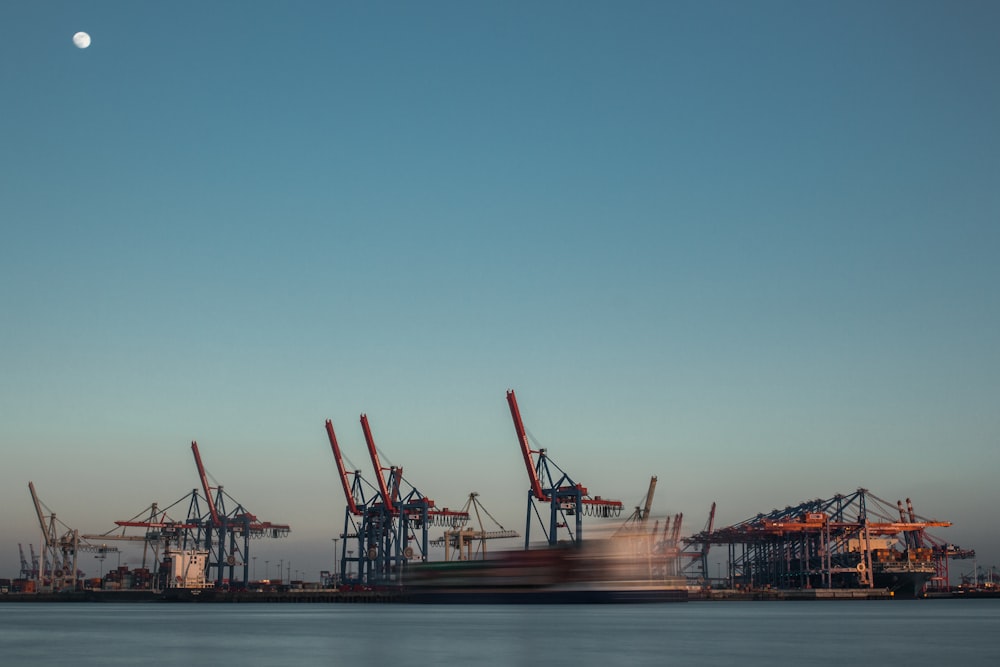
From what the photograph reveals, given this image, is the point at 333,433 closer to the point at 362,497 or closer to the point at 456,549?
the point at 362,497

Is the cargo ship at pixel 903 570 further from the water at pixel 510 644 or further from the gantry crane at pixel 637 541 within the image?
the water at pixel 510 644

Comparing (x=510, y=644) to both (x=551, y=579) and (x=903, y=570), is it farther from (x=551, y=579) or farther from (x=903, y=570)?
(x=903, y=570)

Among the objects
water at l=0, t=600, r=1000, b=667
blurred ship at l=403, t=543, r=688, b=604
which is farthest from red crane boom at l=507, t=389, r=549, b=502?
water at l=0, t=600, r=1000, b=667

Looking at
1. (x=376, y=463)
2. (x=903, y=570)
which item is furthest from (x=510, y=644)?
(x=903, y=570)

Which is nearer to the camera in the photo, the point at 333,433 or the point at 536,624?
the point at 536,624

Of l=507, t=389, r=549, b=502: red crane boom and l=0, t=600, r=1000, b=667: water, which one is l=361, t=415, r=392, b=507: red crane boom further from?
l=0, t=600, r=1000, b=667: water

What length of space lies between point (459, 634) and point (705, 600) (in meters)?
121

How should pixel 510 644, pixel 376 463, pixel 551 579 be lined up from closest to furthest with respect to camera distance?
1. pixel 510 644
2. pixel 551 579
3. pixel 376 463

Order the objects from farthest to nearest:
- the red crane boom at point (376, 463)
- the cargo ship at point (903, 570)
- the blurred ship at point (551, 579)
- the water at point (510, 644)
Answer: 1. the cargo ship at point (903, 570)
2. the red crane boom at point (376, 463)
3. the blurred ship at point (551, 579)
4. the water at point (510, 644)

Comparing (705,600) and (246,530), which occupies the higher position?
(246,530)

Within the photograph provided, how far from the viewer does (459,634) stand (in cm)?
5738

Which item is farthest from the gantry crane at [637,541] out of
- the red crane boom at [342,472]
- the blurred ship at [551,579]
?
the red crane boom at [342,472]

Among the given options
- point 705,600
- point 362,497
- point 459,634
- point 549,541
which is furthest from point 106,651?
point 705,600

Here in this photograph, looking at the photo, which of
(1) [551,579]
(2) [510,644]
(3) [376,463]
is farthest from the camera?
(3) [376,463]
